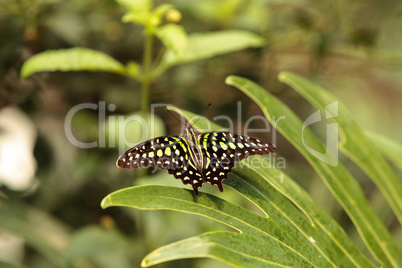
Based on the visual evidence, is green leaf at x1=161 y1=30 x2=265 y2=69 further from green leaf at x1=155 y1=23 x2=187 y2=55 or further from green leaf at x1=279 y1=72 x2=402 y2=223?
green leaf at x1=279 y1=72 x2=402 y2=223

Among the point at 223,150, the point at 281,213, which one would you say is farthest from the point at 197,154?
the point at 281,213

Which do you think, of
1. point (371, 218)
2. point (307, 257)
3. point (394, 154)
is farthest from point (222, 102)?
point (307, 257)

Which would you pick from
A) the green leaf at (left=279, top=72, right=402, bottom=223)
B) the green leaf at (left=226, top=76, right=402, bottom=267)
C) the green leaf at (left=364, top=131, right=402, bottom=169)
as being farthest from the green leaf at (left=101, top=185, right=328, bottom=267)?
the green leaf at (left=364, top=131, right=402, bottom=169)

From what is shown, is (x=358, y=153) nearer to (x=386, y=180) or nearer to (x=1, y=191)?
(x=386, y=180)

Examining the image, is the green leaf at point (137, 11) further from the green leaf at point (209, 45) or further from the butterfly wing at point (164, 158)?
the butterfly wing at point (164, 158)

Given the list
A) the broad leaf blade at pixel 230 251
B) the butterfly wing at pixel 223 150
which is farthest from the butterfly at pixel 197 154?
the broad leaf blade at pixel 230 251

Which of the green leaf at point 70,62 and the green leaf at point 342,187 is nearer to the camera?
the green leaf at point 342,187
